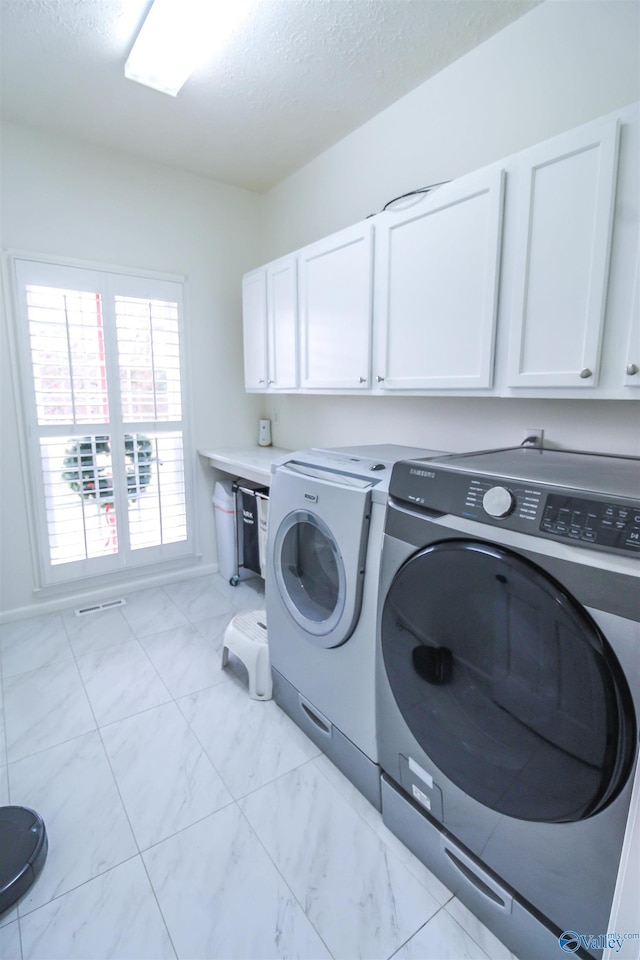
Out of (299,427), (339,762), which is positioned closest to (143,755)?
(339,762)

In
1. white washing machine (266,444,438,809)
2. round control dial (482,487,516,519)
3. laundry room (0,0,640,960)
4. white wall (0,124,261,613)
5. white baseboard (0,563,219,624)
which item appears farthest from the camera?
white baseboard (0,563,219,624)

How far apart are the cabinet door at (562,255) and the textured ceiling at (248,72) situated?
825 mm

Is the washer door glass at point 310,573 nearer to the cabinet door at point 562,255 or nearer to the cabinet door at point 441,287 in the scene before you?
the cabinet door at point 441,287

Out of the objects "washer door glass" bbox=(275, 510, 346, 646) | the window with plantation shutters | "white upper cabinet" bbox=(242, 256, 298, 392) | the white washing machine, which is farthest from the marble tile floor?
"white upper cabinet" bbox=(242, 256, 298, 392)

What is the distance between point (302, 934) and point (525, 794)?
688 mm

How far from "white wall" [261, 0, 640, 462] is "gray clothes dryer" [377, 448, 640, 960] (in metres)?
0.50

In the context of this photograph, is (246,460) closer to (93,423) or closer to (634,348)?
(93,423)

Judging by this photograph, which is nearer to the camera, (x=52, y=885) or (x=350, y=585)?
(x=52, y=885)

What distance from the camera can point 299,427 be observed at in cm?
309

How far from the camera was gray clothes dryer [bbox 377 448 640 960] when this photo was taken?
2.60 feet

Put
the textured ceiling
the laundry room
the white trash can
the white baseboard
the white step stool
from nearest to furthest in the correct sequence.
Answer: the laundry room, the textured ceiling, the white step stool, the white baseboard, the white trash can

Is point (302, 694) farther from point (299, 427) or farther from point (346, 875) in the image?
point (299, 427)

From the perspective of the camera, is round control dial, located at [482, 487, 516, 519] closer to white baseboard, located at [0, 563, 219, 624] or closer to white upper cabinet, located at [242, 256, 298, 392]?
white upper cabinet, located at [242, 256, 298, 392]

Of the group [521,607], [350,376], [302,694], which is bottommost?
[302,694]
